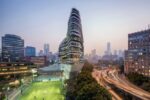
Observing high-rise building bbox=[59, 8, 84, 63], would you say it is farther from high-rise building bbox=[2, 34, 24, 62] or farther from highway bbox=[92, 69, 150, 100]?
high-rise building bbox=[2, 34, 24, 62]

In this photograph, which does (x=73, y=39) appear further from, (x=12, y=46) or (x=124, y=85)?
(x=12, y=46)

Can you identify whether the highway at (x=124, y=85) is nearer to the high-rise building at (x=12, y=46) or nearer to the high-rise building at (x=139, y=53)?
the high-rise building at (x=139, y=53)

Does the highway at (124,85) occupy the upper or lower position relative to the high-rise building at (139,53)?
lower

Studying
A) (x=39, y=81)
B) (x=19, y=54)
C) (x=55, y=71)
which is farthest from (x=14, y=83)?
(x=19, y=54)

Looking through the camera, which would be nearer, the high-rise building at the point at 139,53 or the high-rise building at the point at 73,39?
the high-rise building at the point at 139,53

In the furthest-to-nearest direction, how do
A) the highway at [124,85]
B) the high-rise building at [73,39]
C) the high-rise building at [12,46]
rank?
the high-rise building at [12,46]
the high-rise building at [73,39]
the highway at [124,85]

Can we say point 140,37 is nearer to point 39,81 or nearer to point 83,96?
point 39,81

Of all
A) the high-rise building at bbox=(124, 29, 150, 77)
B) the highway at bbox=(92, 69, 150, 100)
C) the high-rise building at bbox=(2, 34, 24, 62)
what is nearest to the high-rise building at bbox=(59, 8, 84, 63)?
the high-rise building at bbox=(124, 29, 150, 77)

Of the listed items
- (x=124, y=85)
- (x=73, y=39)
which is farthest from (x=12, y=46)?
(x=124, y=85)

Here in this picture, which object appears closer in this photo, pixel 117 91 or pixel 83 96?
pixel 83 96

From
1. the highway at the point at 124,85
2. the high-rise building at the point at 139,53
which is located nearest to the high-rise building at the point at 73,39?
the high-rise building at the point at 139,53
